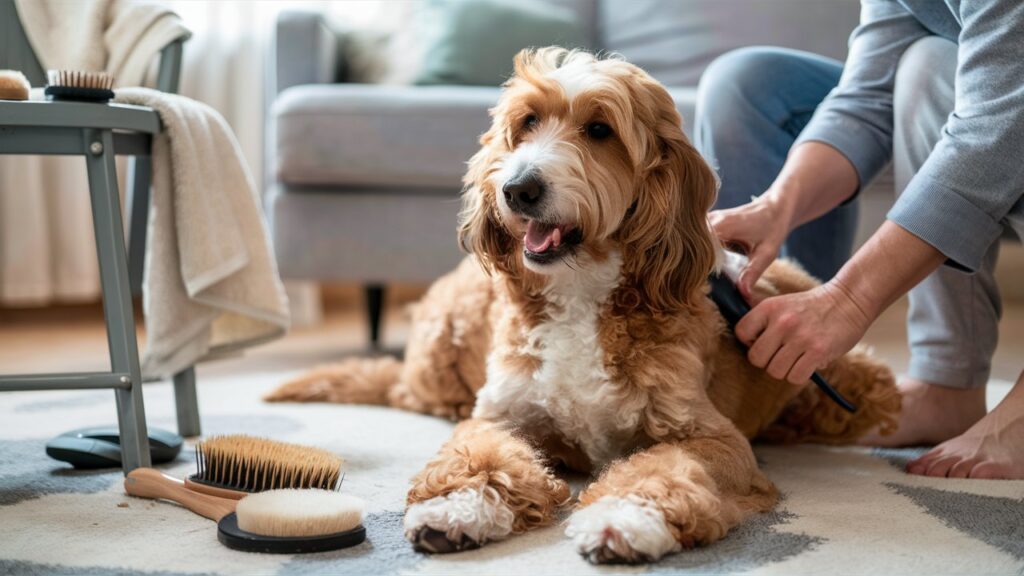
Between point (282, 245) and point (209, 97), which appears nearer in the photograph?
point (282, 245)

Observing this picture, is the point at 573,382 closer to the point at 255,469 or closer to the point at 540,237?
the point at 540,237

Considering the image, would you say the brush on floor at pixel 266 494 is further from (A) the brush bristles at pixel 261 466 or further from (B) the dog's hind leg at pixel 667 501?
(B) the dog's hind leg at pixel 667 501

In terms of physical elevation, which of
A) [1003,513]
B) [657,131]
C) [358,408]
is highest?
[657,131]

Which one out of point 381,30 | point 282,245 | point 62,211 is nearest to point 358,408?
point 282,245

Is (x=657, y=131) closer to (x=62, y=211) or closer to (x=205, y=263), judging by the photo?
(x=205, y=263)

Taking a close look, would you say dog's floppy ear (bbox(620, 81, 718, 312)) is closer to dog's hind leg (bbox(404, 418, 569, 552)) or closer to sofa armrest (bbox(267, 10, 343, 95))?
dog's hind leg (bbox(404, 418, 569, 552))

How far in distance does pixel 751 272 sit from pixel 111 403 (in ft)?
5.25

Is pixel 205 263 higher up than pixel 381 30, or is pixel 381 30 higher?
pixel 381 30

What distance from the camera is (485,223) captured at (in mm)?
1636

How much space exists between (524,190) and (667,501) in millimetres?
494

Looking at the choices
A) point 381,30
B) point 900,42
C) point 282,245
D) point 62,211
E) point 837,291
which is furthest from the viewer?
point 62,211

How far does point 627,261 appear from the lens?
1.58 meters

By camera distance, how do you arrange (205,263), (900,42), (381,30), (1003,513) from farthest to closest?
1. (381,30)
2. (900,42)
3. (205,263)
4. (1003,513)

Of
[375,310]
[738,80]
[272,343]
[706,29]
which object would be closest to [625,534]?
[738,80]
